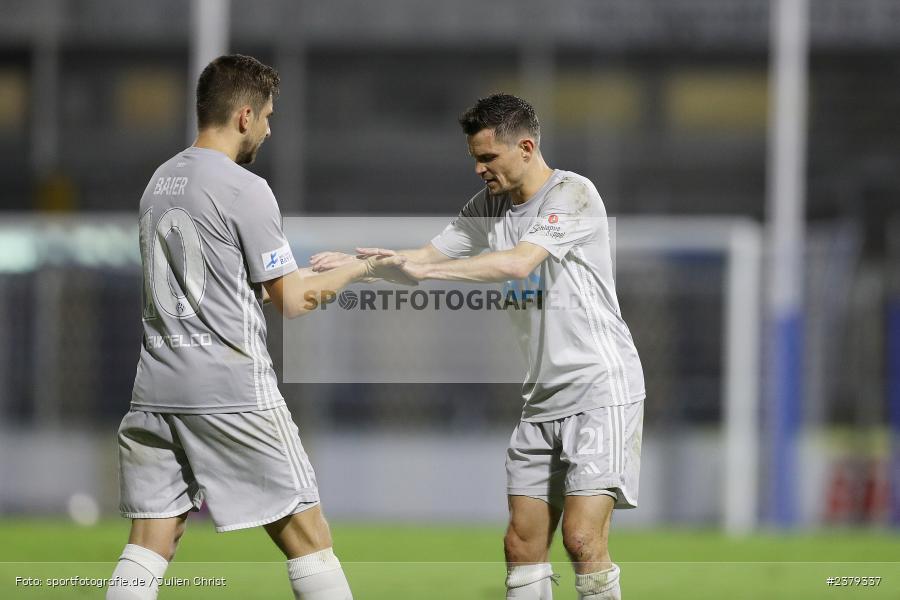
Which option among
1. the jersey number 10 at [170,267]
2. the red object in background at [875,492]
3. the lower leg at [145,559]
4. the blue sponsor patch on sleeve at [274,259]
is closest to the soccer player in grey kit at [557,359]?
the blue sponsor patch on sleeve at [274,259]

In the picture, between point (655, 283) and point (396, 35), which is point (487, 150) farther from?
point (396, 35)

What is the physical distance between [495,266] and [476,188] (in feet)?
52.9

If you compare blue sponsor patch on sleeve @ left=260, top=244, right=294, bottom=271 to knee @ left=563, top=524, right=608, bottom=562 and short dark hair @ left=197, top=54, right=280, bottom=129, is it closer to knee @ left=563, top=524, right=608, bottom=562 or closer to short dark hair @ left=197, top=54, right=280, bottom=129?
short dark hair @ left=197, top=54, right=280, bottom=129

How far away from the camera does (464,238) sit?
4793 millimetres

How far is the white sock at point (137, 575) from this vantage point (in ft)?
12.3

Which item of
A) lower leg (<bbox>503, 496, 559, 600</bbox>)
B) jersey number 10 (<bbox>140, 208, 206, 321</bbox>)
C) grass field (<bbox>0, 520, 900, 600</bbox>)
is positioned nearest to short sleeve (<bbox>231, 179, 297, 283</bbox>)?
jersey number 10 (<bbox>140, 208, 206, 321</bbox>)

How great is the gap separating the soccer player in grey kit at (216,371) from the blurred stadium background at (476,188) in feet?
13.7

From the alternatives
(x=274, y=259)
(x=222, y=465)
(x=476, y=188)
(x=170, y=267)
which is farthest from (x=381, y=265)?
(x=476, y=188)

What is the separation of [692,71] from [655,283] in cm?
1520

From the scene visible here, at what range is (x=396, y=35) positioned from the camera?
83.6 feet

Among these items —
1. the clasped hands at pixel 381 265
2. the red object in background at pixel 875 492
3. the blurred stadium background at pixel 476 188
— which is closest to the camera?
the clasped hands at pixel 381 265

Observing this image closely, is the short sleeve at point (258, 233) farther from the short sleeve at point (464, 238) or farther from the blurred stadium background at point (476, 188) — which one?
the blurred stadium background at point (476, 188)

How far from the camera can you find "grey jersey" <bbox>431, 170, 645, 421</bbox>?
14.1 ft

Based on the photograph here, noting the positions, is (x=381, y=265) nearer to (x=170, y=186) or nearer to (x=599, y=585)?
(x=170, y=186)
